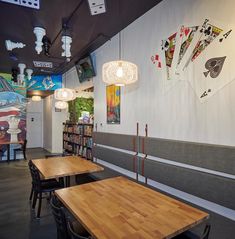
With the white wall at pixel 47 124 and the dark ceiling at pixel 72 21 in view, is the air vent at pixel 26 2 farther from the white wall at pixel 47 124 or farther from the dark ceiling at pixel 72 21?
the white wall at pixel 47 124

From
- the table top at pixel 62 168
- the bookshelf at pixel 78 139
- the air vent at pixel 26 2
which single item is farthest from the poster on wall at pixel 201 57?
the bookshelf at pixel 78 139

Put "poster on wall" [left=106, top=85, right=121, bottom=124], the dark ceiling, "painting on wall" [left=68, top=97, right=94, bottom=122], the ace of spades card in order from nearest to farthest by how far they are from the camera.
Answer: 1. the ace of spades card
2. the dark ceiling
3. "poster on wall" [left=106, top=85, right=121, bottom=124]
4. "painting on wall" [left=68, top=97, right=94, bottom=122]

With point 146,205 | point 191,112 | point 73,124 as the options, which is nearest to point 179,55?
point 191,112

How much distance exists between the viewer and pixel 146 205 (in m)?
1.86

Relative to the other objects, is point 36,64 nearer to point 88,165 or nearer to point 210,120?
point 88,165

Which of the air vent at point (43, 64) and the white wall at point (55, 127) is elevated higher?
the air vent at point (43, 64)

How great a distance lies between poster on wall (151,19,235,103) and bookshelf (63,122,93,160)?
3278mm

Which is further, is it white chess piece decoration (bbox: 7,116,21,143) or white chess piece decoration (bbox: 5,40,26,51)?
white chess piece decoration (bbox: 7,116,21,143)

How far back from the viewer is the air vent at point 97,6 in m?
3.01

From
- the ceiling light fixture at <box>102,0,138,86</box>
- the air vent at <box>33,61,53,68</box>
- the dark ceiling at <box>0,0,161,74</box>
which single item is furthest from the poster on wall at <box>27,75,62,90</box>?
the ceiling light fixture at <box>102,0,138,86</box>

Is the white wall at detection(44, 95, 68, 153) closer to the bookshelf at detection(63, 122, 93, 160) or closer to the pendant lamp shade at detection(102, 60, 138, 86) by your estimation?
the bookshelf at detection(63, 122, 93, 160)

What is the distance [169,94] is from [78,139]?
4.08 metres

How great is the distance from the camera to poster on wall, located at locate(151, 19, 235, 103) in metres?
2.32

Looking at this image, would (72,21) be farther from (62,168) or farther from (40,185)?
(40,185)
